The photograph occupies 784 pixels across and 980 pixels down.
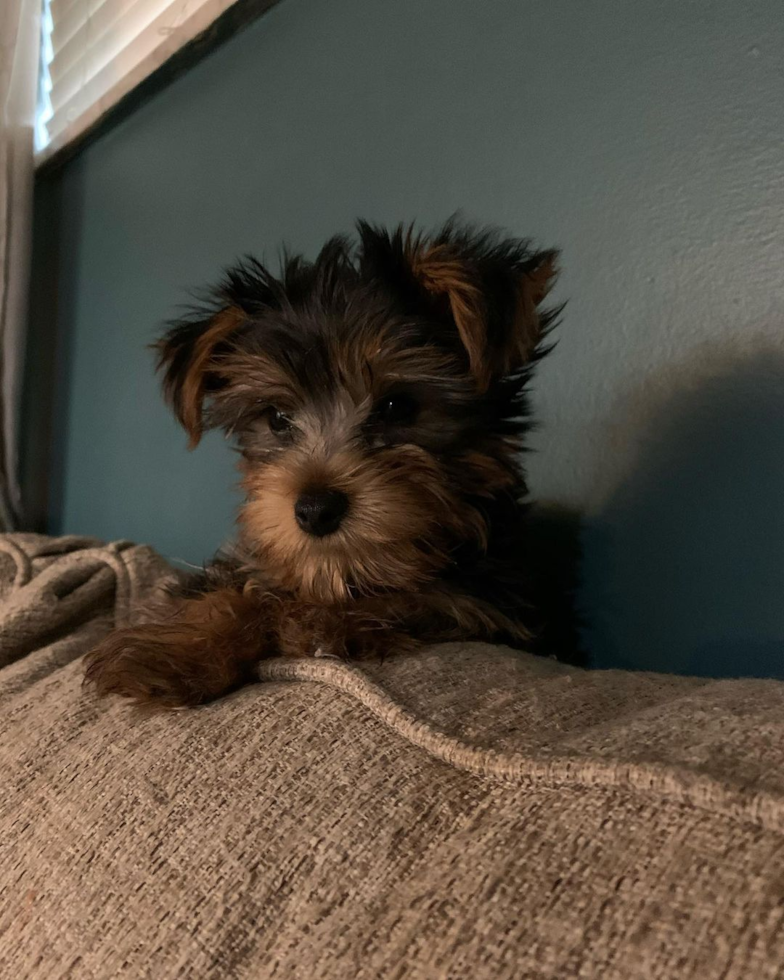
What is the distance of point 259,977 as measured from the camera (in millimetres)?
586

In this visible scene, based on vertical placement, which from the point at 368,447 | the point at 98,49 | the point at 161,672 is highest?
the point at 98,49

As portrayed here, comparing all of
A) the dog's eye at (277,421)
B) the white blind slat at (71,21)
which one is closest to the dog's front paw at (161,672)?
the dog's eye at (277,421)

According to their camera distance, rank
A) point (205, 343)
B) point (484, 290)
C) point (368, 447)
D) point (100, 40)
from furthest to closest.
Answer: point (100, 40) → point (205, 343) → point (368, 447) → point (484, 290)

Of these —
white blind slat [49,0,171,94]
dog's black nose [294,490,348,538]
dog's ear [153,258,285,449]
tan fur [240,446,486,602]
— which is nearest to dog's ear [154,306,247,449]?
dog's ear [153,258,285,449]

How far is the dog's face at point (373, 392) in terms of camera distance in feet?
3.78

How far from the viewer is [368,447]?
1.25 meters

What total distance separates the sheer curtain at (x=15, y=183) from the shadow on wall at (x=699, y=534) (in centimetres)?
252

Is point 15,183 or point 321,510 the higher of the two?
point 15,183

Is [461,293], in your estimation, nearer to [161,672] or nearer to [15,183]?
[161,672]

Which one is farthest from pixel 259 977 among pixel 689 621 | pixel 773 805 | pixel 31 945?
pixel 689 621

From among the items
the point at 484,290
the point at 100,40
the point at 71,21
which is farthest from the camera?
the point at 71,21

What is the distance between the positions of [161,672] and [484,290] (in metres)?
0.69

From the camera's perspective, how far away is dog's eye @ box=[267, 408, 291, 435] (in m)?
1.38

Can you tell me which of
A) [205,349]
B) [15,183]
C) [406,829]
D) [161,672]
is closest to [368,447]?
[205,349]
